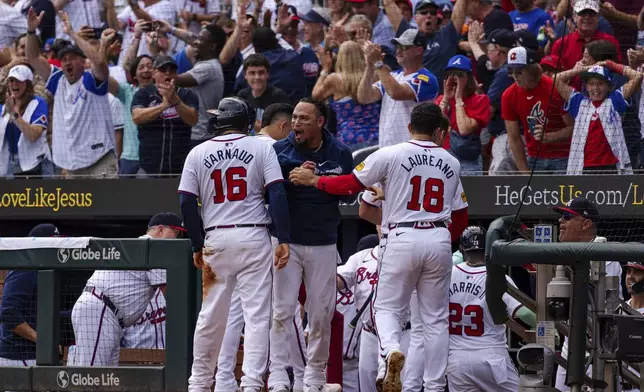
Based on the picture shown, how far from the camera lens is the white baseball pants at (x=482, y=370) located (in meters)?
8.36

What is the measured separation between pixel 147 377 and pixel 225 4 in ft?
24.8

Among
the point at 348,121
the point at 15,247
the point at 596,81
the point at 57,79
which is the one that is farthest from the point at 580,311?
the point at 57,79

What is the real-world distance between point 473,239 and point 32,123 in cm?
590

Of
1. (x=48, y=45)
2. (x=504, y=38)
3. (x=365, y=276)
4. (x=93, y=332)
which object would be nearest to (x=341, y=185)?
(x=365, y=276)

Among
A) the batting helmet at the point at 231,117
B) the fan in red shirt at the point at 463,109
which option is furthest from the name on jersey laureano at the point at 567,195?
the batting helmet at the point at 231,117

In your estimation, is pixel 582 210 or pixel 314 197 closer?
pixel 314 197

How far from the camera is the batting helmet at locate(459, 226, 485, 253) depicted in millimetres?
8344

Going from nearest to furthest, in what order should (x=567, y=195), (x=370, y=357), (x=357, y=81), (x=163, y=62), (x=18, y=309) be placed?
1. (x=18, y=309)
2. (x=370, y=357)
3. (x=567, y=195)
4. (x=357, y=81)
5. (x=163, y=62)

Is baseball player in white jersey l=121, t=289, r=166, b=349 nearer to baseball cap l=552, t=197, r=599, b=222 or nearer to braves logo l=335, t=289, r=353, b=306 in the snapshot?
braves logo l=335, t=289, r=353, b=306

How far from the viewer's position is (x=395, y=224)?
758 centimetres

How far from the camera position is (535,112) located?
1068cm

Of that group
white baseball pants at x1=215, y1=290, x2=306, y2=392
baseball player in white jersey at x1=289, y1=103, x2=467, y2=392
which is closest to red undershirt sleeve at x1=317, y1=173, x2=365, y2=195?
baseball player in white jersey at x1=289, y1=103, x2=467, y2=392

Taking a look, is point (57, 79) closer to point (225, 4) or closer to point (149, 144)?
point (149, 144)

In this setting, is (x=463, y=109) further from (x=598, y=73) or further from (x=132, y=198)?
(x=132, y=198)
